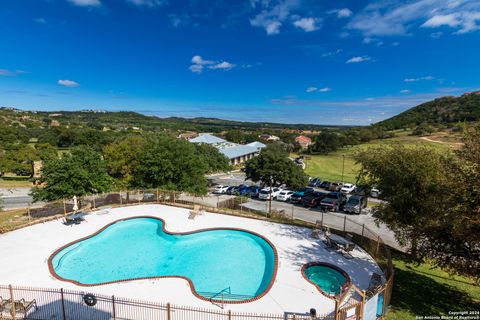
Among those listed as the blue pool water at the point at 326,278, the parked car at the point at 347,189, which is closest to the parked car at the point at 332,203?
the parked car at the point at 347,189

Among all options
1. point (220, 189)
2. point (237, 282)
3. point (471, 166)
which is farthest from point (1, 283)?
point (220, 189)

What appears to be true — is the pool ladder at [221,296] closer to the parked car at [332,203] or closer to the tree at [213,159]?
the parked car at [332,203]

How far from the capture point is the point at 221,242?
1689 cm

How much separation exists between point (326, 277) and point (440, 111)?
135 meters

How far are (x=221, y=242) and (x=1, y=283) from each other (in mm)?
10708

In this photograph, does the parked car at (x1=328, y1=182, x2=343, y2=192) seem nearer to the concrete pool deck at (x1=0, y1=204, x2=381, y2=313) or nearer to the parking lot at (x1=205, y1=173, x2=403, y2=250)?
the parking lot at (x1=205, y1=173, x2=403, y2=250)

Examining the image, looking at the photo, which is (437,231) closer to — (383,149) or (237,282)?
(383,149)

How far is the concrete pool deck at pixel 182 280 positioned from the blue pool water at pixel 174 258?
710mm

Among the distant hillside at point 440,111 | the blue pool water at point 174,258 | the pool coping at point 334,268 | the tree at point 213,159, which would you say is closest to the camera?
the pool coping at point 334,268

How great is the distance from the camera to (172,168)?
24.7m

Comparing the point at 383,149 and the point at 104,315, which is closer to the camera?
the point at 104,315

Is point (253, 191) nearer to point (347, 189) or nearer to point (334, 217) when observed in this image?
point (334, 217)

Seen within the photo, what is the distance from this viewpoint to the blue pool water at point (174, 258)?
493 inches

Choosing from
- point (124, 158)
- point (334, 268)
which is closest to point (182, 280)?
point (334, 268)
